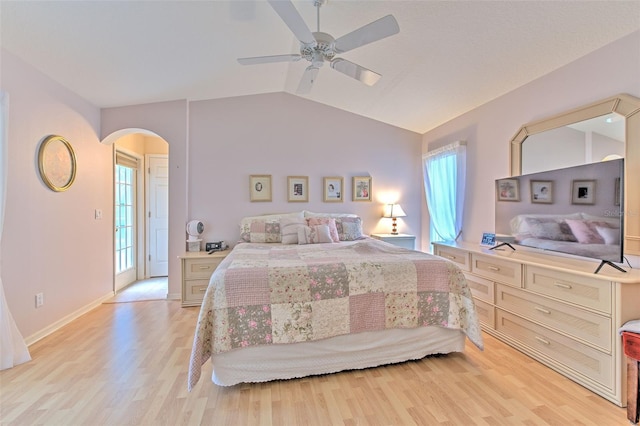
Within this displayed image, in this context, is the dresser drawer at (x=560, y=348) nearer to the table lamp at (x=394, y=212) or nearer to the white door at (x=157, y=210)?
the table lamp at (x=394, y=212)

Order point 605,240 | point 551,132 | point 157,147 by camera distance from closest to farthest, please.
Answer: point 605,240, point 551,132, point 157,147

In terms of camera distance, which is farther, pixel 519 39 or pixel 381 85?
pixel 381 85

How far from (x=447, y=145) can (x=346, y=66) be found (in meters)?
2.10

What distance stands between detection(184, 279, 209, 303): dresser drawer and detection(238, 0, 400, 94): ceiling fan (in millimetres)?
2495

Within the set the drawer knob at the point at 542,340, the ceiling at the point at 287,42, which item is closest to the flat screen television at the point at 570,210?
the drawer knob at the point at 542,340

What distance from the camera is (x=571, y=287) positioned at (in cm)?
198

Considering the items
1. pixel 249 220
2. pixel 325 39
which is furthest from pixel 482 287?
pixel 249 220

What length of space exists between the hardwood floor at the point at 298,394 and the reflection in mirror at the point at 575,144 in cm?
159

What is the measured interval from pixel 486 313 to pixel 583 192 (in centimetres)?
127

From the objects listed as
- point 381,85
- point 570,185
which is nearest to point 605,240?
point 570,185

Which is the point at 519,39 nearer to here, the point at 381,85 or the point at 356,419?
the point at 381,85

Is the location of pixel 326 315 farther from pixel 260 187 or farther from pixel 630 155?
pixel 260 187

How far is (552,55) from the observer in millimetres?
2393

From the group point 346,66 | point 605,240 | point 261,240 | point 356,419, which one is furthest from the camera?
point 261,240
